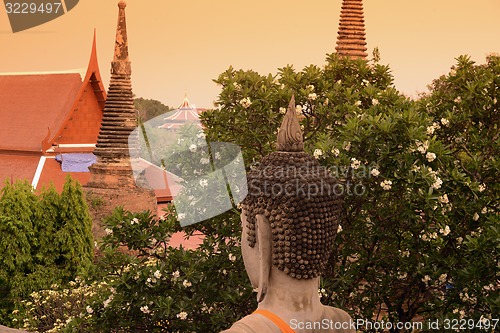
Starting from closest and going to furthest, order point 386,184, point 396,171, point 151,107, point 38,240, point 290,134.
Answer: point 290,134 < point 386,184 < point 396,171 < point 38,240 < point 151,107

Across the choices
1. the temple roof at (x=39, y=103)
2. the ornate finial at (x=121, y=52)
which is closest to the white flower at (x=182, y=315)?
the ornate finial at (x=121, y=52)

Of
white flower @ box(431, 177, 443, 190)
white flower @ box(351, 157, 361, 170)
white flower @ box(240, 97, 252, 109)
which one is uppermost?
white flower @ box(240, 97, 252, 109)

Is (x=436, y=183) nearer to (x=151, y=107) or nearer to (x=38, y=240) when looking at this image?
(x=38, y=240)

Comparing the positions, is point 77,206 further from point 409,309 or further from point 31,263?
point 409,309

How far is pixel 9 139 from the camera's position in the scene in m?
32.1

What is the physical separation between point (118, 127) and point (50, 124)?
10.7 feet

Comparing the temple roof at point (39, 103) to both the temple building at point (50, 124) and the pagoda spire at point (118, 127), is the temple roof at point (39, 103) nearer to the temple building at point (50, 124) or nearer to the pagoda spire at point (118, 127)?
the temple building at point (50, 124)

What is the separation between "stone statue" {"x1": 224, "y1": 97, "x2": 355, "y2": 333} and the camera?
5.34 metres

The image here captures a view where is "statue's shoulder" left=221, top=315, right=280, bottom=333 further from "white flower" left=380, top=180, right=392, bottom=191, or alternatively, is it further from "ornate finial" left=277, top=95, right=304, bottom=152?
"white flower" left=380, top=180, right=392, bottom=191

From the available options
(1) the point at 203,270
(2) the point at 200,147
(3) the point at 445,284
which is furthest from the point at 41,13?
(3) the point at 445,284

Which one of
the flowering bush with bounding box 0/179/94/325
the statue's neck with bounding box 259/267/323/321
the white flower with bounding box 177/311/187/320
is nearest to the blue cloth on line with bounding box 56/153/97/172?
the flowering bush with bounding box 0/179/94/325

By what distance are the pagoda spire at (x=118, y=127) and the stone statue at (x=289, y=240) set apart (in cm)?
2436

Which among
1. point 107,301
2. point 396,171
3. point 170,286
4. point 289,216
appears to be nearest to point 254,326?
point 289,216

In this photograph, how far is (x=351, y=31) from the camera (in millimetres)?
26641
